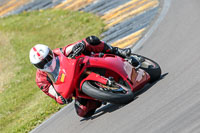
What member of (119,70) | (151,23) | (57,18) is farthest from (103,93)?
(57,18)

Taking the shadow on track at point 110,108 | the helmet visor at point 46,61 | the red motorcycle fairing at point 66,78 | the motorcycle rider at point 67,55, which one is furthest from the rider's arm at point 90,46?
the shadow on track at point 110,108

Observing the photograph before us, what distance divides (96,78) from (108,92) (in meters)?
0.35

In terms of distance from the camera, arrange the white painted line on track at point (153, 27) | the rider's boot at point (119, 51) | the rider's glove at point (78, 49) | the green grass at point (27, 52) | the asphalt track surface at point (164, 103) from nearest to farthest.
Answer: the asphalt track surface at point (164, 103) < the rider's glove at point (78, 49) < the rider's boot at point (119, 51) < the green grass at point (27, 52) < the white painted line on track at point (153, 27)

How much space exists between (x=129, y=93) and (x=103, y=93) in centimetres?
56

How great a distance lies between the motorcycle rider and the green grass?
1.77 metres

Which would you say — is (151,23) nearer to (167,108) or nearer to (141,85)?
(141,85)

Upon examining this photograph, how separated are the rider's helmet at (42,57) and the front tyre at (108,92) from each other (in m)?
0.67

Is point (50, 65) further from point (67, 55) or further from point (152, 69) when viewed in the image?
point (152, 69)

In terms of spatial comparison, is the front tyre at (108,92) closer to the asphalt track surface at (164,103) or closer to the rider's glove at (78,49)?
the asphalt track surface at (164,103)

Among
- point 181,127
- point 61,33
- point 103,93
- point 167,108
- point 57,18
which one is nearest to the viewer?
point 181,127

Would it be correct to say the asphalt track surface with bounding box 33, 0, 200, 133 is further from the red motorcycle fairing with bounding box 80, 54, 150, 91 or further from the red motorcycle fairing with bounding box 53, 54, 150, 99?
the red motorcycle fairing with bounding box 53, 54, 150, 99

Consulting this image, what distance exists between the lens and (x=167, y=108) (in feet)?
19.3

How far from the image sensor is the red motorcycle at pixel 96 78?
6.56 m

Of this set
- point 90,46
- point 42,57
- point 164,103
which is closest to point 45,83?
point 42,57
